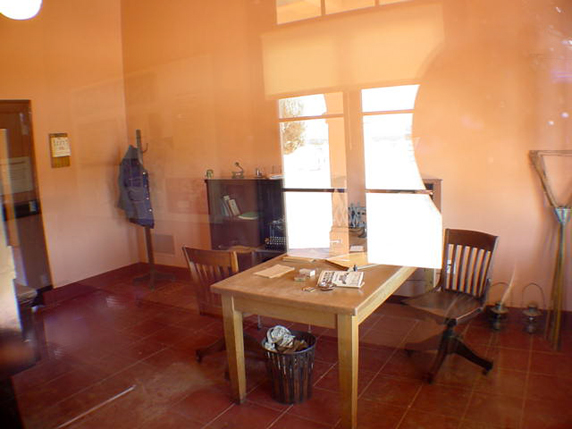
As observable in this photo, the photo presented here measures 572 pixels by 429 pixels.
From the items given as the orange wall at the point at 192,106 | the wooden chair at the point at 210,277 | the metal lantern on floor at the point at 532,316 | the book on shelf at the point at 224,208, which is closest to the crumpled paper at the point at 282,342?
the wooden chair at the point at 210,277

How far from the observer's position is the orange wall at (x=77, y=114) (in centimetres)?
231

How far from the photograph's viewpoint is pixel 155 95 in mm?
3061

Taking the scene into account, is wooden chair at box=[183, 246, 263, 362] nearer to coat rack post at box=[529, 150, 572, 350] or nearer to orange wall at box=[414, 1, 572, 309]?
orange wall at box=[414, 1, 572, 309]

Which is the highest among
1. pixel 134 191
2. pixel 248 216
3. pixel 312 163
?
pixel 312 163

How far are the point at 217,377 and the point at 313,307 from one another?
0.93 m

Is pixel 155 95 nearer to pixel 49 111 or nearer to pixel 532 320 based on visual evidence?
pixel 49 111

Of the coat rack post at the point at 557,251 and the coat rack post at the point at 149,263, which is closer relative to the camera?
the coat rack post at the point at 557,251

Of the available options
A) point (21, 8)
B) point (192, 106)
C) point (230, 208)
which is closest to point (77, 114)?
point (21, 8)

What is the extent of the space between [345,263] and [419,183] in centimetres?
84

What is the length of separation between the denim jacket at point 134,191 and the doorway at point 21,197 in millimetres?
640

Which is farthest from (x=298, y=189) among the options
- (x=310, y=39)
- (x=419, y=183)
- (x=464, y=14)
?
(x=464, y=14)

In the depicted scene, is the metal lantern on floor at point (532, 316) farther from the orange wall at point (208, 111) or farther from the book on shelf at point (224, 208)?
the book on shelf at point (224, 208)

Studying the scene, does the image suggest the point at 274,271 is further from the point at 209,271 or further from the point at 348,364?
the point at 348,364

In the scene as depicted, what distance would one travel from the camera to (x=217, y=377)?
2.54 m
